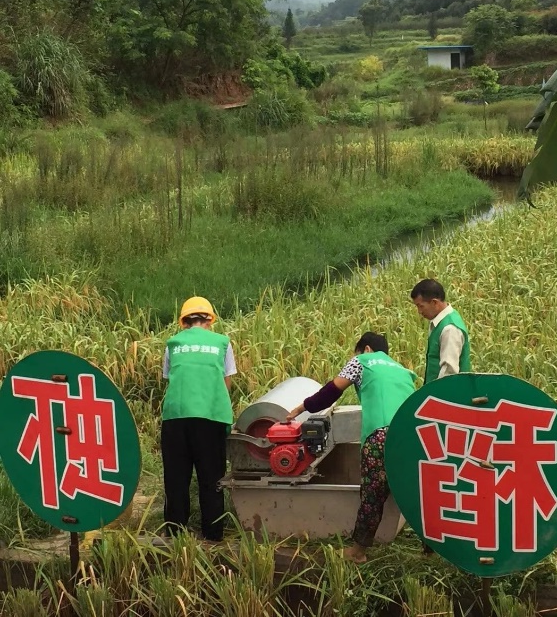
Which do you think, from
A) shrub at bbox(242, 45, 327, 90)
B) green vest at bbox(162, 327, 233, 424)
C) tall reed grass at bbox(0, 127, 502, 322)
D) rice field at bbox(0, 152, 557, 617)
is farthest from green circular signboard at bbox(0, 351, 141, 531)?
shrub at bbox(242, 45, 327, 90)

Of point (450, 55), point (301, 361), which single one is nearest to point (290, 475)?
point (301, 361)

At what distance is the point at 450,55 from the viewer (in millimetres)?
48250

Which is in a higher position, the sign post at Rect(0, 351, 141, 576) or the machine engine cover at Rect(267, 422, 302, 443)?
the sign post at Rect(0, 351, 141, 576)

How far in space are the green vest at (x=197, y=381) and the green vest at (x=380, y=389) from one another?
0.58m

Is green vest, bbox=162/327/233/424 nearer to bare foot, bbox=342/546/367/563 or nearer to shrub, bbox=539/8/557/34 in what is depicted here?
bare foot, bbox=342/546/367/563

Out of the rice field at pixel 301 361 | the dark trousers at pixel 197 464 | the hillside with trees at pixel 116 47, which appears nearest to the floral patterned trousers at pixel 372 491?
the rice field at pixel 301 361

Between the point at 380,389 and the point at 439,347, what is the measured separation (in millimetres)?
575

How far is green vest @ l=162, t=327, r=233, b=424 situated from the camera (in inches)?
138

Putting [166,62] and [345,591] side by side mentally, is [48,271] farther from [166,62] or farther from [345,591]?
[166,62]

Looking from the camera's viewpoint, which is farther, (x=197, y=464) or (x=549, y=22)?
(x=549, y=22)

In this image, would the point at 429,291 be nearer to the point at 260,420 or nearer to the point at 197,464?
the point at 260,420

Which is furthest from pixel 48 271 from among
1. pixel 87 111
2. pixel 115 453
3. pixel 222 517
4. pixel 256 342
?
pixel 87 111

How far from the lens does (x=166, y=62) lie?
80.8ft

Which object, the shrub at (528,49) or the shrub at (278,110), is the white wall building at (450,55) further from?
the shrub at (278,110)
